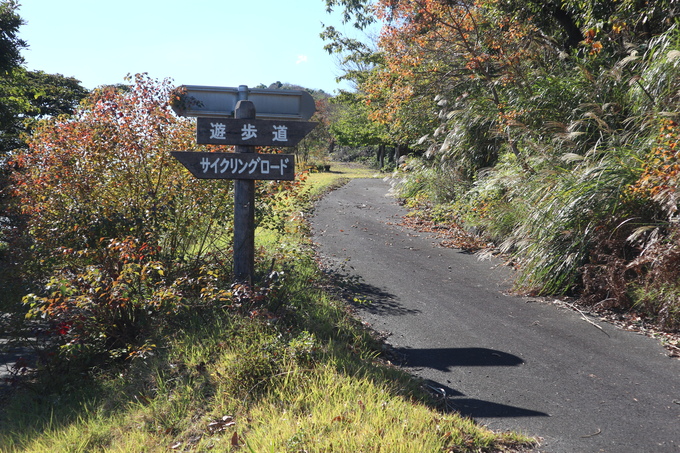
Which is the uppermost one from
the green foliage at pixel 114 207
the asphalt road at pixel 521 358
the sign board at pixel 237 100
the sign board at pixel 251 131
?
the sign board at pixel 237 100

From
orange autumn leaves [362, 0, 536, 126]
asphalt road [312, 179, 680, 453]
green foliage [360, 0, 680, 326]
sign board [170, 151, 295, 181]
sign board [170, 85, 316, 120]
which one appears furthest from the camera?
orange autumn leaves [362, 0, 536, 126]

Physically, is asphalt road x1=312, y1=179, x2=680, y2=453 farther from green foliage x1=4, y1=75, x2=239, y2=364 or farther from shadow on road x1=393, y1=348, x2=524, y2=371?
green foliage x1=4, y1=75, x2=239, y2=364

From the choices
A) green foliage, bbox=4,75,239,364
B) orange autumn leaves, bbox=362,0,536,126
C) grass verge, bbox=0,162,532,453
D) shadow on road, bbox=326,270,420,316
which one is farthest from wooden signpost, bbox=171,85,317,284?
orange autumn leaves, bbox=362,0,536,126

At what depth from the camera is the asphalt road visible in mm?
3832

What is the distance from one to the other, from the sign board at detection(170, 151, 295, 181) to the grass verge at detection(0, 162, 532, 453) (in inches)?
49.9

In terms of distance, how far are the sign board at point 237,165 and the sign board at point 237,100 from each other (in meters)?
0.59

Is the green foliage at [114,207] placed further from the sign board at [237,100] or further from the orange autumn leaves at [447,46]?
the orange autumn leaves at [447,46]

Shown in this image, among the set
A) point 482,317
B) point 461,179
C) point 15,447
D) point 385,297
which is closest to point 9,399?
point 15,447

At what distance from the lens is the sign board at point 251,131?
5.59m

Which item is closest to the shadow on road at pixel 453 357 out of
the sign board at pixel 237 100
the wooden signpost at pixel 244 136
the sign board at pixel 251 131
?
the wooden signpost at pixel 244 136

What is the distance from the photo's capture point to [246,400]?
3982mm

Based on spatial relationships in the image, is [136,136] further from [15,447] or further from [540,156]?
[540,156]

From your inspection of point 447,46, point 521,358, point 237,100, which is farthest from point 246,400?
point 447,46

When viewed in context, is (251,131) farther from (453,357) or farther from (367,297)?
(453,357)
